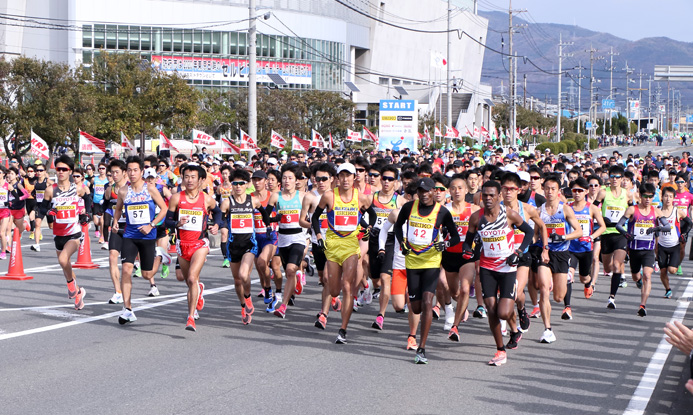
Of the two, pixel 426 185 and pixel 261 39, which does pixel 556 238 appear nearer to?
pixel 426 185

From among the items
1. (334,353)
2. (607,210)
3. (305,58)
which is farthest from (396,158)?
(305,58)

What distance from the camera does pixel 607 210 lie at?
14398 millimetres

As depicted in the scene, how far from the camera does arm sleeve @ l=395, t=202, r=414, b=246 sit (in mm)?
9512

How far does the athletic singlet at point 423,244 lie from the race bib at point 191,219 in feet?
8.97

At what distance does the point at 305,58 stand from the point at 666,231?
→ 8033 centimetres

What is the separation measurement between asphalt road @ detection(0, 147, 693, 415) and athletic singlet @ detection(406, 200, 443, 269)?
1.00m

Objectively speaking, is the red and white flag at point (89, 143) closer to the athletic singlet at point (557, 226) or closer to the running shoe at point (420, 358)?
the athletic singlet at point (557, 226)

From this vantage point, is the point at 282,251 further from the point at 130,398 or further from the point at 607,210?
the point at 607,210

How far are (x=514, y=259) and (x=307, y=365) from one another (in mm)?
2291

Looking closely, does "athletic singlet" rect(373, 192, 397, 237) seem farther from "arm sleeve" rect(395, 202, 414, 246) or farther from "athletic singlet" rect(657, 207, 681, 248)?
"athletic singlet" rect(657, 207, 681, 248)

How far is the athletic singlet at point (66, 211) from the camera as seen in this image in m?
12.7

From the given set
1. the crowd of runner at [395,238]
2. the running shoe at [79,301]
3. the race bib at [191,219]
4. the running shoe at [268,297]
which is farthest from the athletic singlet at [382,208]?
the running shoe at [79,301]

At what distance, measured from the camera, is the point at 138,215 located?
1137 cm

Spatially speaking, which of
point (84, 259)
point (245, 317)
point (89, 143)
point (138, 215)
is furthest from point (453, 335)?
point (89, 143)
